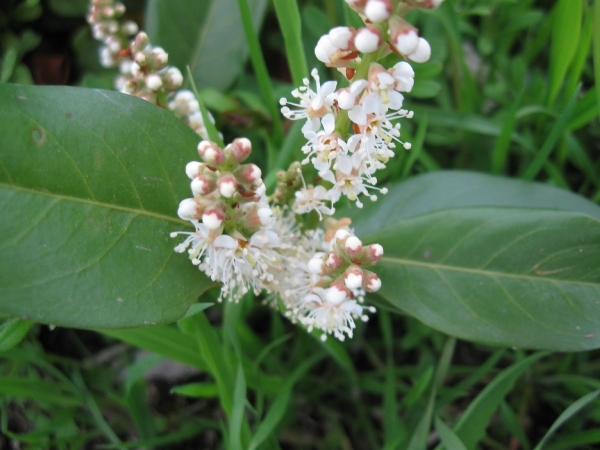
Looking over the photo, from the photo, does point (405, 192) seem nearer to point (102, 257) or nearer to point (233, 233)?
point (233, 233)

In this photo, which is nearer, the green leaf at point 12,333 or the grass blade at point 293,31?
the green leaf at point 12,333

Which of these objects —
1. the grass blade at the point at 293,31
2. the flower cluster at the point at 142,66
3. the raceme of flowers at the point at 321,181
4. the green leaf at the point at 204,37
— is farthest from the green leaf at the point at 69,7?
the grass blade at the point at 293,31

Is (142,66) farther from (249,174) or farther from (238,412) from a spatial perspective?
(238,412)

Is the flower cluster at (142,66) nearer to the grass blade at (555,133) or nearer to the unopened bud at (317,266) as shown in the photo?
the unopened bud at (317,266)

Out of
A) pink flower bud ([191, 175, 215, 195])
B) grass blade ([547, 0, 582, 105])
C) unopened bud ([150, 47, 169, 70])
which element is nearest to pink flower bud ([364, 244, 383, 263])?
pink flower bud ([191, 175, 215, 195])

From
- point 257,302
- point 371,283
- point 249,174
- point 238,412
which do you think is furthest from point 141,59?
point 257,302

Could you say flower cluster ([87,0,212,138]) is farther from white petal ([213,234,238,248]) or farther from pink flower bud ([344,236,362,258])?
pink flower bud ([344,236,362,258])
